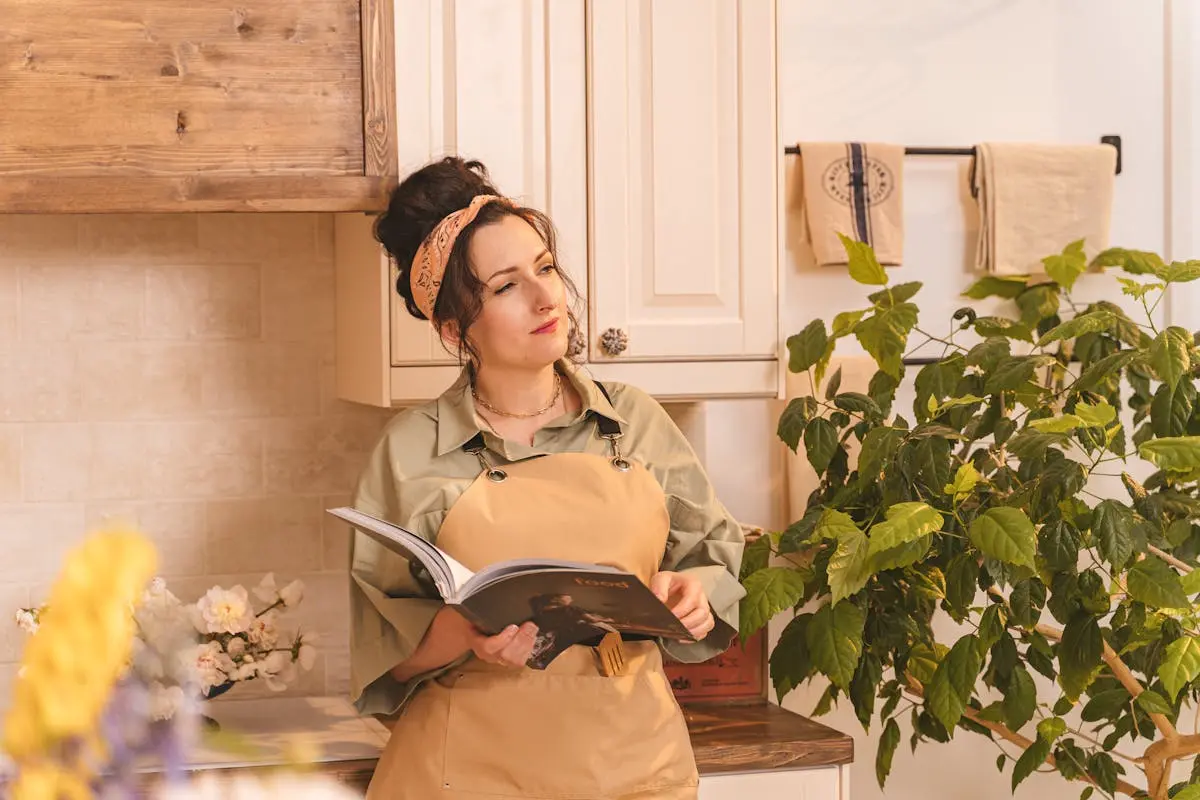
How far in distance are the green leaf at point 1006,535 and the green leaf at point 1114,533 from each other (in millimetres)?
106

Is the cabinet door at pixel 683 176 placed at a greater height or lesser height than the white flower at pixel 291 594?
greater

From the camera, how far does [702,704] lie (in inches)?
95.4

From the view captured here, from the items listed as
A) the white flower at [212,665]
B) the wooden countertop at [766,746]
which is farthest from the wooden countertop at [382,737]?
the white flower at [212,665]

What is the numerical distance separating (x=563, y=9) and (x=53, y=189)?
0.84 metres

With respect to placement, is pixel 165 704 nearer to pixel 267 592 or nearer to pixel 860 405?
pixel 267 592

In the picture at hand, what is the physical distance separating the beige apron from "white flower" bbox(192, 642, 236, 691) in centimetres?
41

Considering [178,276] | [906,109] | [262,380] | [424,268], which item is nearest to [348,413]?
[262,380]

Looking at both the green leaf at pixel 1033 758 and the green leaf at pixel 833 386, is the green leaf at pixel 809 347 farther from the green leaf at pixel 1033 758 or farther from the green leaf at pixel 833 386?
the green leaf at pixel 1033 758

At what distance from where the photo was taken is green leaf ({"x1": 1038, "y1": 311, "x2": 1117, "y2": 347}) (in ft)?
6.75

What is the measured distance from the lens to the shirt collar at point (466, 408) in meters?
1.80

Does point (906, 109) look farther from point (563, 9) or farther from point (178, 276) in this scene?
point (178, 276)

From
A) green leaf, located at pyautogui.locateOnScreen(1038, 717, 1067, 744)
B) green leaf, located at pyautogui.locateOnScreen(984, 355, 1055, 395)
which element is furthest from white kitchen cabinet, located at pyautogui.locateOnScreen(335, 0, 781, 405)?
green leaf, located at pyautogui.locateOnScreen(1038, 717, 1067, 744)

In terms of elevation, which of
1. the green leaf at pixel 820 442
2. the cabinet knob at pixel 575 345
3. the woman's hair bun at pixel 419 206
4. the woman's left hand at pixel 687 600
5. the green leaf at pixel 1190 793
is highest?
the woman's hair bun at pixel 419 206

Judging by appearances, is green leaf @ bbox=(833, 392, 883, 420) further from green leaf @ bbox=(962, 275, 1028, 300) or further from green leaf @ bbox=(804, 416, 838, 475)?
green leaf @ bbox=(962, 275, 1028, 300)
